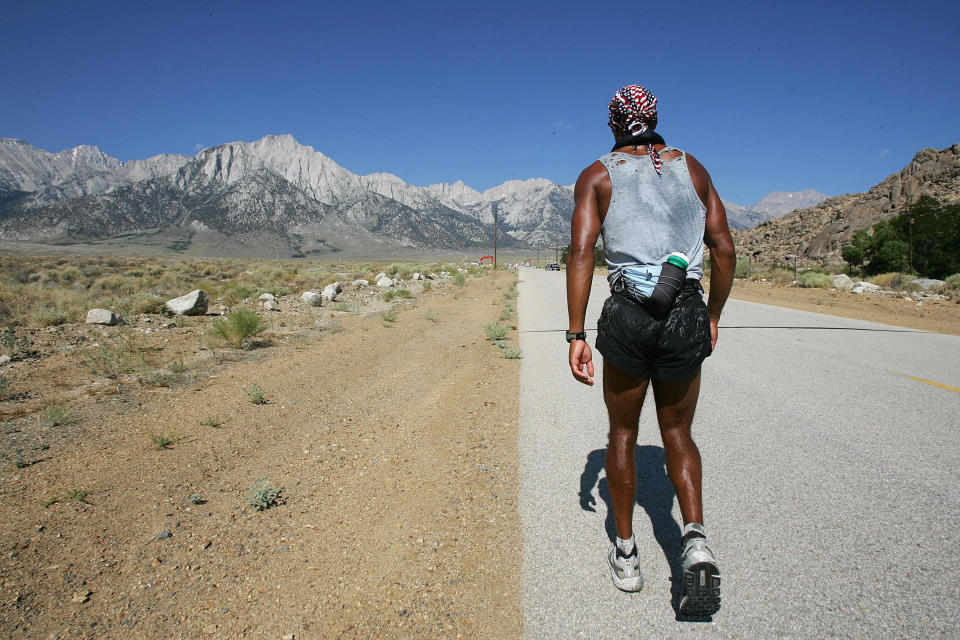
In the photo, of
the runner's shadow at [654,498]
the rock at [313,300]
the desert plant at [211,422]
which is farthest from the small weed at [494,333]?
the rock at [313,300]

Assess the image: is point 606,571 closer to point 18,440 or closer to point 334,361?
point 18,440

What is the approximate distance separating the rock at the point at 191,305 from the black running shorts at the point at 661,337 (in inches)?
492

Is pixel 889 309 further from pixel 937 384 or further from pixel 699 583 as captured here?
pixel 699 583

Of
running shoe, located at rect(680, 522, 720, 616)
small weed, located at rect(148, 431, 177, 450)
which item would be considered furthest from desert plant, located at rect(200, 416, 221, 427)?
running shoe, located at rect(680, 522, 720, 616)

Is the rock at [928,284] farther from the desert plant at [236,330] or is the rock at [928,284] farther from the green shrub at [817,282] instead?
the desert plant at [236,330]

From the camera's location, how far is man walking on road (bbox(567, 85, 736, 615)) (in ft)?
6.77

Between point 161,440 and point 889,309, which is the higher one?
point 889,309

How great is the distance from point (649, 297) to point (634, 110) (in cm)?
93

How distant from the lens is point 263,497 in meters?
3.23

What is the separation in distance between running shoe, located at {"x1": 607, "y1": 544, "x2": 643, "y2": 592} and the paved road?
0.15ft

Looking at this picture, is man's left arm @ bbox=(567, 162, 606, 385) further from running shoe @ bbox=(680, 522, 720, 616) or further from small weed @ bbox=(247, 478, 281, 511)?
small weed @ bbox=(247, 478, 281, 511)

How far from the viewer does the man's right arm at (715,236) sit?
2.26m

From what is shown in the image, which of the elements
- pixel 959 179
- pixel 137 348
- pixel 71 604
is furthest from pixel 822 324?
pixel 959 179

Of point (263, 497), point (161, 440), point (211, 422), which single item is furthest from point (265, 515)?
point (211, 422)
